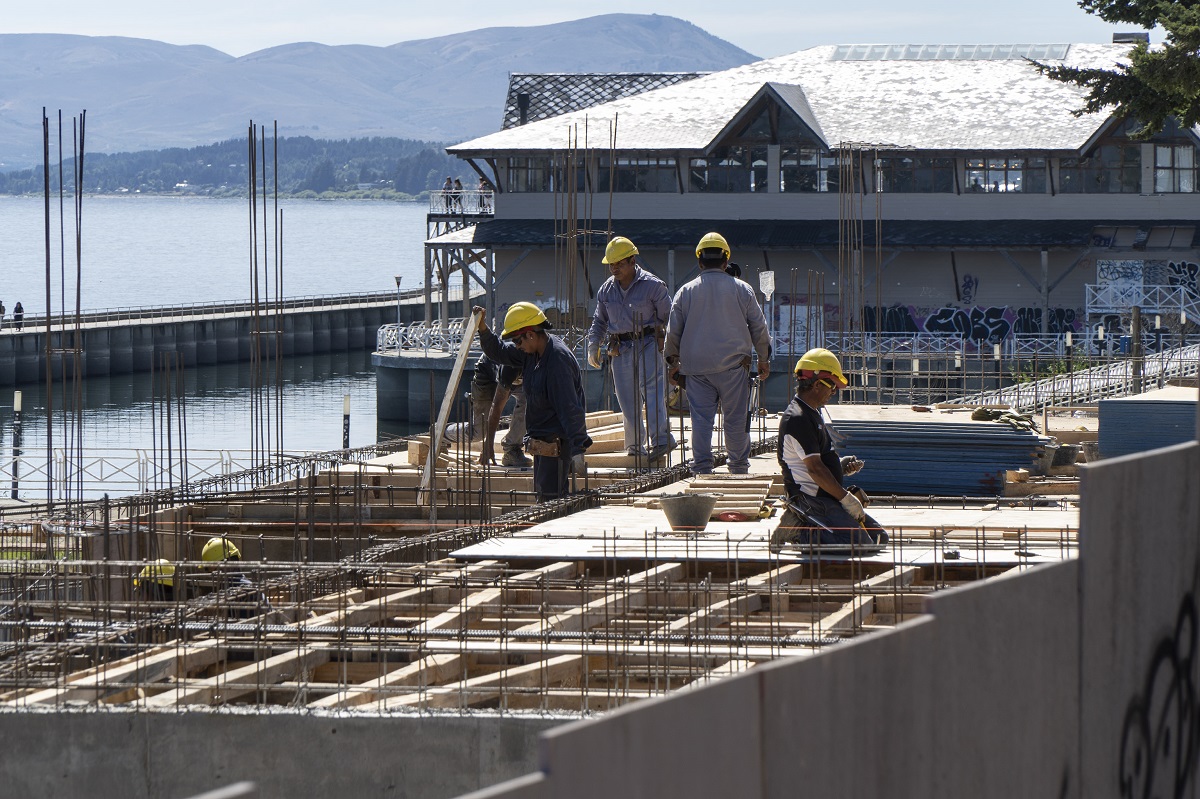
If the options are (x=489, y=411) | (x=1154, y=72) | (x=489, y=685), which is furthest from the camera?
(x=1154, y=72)

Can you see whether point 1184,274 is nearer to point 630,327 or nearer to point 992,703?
point 630,327

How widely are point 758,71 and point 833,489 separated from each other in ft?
149

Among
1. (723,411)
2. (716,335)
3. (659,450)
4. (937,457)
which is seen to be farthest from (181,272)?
(937,457)

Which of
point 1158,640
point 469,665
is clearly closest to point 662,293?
point 469,665

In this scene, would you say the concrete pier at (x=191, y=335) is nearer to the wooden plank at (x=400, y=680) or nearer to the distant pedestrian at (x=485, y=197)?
the distant pedestrian at (x=485, y=197)

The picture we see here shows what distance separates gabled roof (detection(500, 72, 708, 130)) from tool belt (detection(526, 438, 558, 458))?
141 ft

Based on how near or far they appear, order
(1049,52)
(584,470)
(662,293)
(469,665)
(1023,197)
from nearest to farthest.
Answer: (469,665) < (584,470) < (662,293) < (1023,197) < (1049,52)

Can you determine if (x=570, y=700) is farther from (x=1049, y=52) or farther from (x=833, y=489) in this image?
(x=1049, y=52)

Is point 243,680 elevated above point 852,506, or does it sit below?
below

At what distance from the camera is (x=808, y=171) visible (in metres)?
48.0

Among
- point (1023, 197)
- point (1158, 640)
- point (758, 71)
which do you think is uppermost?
point (758, 71)

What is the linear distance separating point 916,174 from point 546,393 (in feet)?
118

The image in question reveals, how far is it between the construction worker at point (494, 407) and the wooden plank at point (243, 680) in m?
4.61

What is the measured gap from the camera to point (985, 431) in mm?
13562
